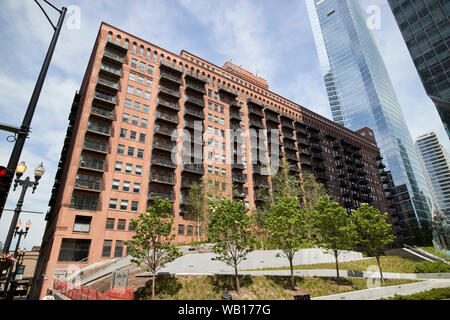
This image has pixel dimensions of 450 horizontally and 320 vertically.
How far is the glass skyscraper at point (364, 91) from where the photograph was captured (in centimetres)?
10550

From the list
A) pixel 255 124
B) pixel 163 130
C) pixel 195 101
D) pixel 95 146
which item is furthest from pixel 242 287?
pixel 255 124

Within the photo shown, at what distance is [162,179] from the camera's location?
147 ft

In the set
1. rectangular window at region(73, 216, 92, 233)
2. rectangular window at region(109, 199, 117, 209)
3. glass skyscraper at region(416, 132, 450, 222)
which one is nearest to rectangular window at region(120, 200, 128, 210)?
rectangular window at region(109, 199, 117, 209)

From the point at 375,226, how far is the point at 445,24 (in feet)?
114

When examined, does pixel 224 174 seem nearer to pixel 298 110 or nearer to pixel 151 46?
pixel 151 46

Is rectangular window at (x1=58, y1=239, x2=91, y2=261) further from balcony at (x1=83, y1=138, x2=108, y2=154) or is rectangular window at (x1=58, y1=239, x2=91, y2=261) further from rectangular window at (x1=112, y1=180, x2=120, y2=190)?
balcony at (x1=83, y1=138, x2=108, y2=154)

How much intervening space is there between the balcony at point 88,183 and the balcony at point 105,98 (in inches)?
534

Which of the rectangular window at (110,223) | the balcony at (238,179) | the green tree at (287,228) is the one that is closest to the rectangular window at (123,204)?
the rectangular window at (110,223)

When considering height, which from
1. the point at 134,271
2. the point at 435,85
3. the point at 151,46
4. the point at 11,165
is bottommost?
the point at 134,271

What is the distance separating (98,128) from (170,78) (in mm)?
19668

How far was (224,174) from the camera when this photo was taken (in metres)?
53.6

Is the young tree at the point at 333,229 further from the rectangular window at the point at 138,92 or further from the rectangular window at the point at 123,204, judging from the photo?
the rectangular window at the point at 138,92

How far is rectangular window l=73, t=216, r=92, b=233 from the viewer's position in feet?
114
